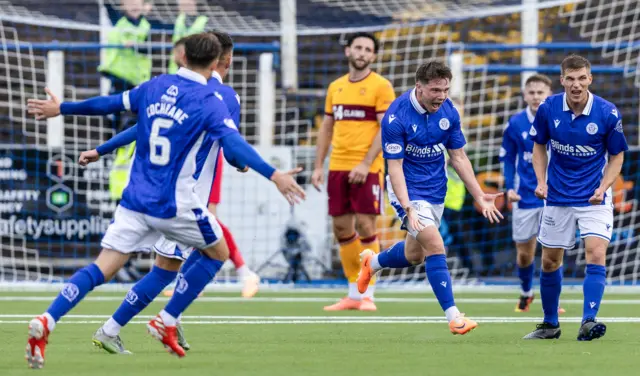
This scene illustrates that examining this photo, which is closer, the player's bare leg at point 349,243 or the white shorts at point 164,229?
the white shorts at point 164,229

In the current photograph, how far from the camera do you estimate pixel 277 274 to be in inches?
544

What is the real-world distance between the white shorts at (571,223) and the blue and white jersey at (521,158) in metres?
2.45

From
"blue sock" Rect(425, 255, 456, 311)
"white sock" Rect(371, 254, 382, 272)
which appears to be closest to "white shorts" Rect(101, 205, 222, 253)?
"blue sock" Rect(425, 255, 456, 311)

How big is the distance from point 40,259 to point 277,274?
2514mm

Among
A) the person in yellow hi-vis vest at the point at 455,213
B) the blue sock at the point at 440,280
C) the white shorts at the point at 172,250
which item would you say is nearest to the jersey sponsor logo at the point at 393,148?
the blue sock at the point at 440,280

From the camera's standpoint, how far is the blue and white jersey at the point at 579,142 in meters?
8.05

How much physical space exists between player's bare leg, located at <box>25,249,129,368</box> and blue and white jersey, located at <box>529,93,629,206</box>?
300cm

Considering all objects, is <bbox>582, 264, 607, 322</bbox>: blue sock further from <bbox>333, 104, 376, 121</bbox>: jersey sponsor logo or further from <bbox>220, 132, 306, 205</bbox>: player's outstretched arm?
<bbox>333, 104, 376, 121</bbox>: jersey sponsor logo

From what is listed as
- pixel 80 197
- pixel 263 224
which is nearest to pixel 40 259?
pixel 80 197

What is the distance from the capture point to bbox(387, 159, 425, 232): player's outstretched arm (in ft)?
26.1

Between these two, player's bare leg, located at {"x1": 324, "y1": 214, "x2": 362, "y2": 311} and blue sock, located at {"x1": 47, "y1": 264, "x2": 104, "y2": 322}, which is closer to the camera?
blue sock, located at {"x1": 47, "y1": 264, "x2": 104, "y2": 322}

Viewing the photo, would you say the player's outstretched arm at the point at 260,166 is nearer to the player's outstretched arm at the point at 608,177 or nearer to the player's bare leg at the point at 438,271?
the player's bare leg at the point at 438,271

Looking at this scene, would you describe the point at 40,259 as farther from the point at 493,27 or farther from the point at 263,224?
the point at 493,27

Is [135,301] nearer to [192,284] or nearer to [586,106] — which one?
[192,284]
